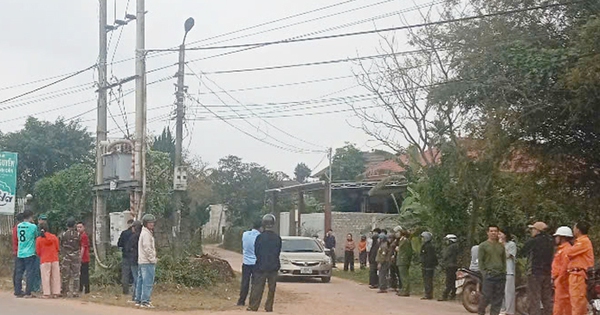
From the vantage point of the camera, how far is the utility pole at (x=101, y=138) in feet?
→ 71.9

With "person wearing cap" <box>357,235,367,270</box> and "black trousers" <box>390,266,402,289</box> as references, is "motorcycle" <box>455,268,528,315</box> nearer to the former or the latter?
"black trousers" <box>390,266,402,289</box>

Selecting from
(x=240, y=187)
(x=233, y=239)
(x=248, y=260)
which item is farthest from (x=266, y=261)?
(x=240, y=187)

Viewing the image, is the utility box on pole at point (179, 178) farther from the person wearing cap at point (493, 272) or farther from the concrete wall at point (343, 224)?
the concrete wall at point (343, 224)

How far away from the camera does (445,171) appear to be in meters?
23.7

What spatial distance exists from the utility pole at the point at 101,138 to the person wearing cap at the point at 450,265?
8.22 meters

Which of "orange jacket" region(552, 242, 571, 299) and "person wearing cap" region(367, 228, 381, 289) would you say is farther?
"person wearing cap" region(367, 228, 381, 289)

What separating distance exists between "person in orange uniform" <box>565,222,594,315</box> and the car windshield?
1379cm

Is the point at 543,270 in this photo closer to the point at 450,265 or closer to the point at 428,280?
the point at 450,265

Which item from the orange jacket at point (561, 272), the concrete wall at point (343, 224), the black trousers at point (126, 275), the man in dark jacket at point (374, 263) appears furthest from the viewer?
the concrete wall at point (343, 224)

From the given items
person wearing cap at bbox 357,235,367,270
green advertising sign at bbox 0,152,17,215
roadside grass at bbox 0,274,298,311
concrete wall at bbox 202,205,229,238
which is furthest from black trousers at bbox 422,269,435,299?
concrete wall at bbox 202,205,229,238

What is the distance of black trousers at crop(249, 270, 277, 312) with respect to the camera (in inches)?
605

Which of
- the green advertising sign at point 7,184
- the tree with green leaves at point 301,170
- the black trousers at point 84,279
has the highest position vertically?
the tree with green leaves at point 301,170

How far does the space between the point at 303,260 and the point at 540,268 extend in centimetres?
1152

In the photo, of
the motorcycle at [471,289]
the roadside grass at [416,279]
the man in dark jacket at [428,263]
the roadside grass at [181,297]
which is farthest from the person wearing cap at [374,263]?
the motorcycle at [471,289]
